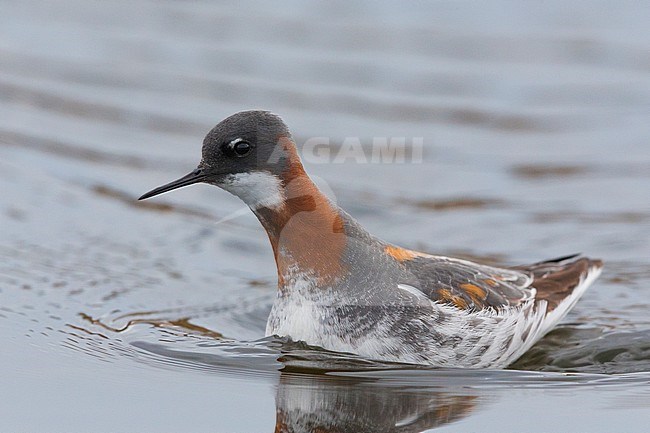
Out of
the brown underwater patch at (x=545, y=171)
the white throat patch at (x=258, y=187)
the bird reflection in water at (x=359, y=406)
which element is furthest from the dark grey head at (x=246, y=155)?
the brown underwater patch at (x=545, y=171)

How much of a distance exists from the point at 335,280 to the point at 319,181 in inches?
81.6

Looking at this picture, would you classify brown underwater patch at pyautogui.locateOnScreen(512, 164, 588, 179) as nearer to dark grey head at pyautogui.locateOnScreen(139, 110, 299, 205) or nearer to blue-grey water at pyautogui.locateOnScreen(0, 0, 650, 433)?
blue-grey water at pyautogui.locateOnScreen(0, 0, 650, 433)

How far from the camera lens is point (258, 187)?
6.34 m

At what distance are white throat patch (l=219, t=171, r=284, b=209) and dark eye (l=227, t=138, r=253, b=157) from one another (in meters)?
0.11

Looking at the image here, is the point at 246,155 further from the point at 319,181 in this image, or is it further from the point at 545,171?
the point at 545,171

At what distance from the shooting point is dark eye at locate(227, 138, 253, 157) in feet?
20.4

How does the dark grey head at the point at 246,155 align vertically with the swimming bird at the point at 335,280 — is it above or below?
above

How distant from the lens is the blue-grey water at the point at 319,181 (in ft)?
19.4

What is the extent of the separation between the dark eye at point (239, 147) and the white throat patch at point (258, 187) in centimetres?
11

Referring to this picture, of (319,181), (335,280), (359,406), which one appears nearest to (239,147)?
(335,280)

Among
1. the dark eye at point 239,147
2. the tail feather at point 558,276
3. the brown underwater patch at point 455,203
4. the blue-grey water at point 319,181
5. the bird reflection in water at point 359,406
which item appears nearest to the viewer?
the bird reflection in water at point 359,406

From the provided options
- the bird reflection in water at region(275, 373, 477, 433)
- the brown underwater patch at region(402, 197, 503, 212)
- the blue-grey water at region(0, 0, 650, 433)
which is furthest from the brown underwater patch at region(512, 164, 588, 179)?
the bird reflection in water at region(275, 373, 477, 433)

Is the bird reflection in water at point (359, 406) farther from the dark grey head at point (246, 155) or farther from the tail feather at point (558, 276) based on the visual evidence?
the tail feather at point (558, 276)

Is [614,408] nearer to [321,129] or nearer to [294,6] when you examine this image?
[321,129]
